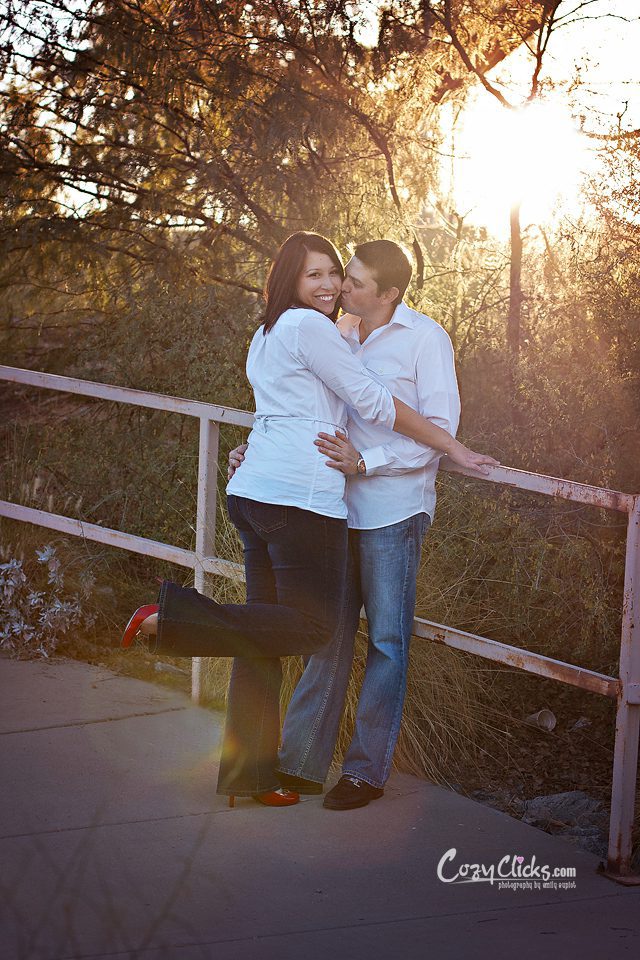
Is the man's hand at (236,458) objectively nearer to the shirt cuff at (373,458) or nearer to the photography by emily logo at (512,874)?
the shirt cuff at (373,458)

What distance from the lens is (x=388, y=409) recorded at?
3.85 meters

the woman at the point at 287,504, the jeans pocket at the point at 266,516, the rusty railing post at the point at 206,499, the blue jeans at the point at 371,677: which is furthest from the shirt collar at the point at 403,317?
the rusty railing post at the point at 206,499

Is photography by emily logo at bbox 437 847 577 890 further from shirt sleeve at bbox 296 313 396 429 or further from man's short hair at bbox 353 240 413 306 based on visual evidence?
man's short hair at bbox 353 240 413 306

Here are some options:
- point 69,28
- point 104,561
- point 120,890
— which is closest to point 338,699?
point 120,890

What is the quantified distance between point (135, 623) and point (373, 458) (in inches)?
36.1

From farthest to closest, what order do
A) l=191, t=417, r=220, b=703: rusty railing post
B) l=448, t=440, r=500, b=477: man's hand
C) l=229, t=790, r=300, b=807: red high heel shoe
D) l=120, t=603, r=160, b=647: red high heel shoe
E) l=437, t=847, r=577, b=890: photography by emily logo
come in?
l=191, t=417, r=220, b=703: rusty railing post < l=229, t=790, r=300, b=807: red high heel shoe < l=448, t=440, r=500, b=477: man's hand < l=120, t=603, r=160, b=647: red high heel shoe < l=437, t=847, r=577, b=890: photography by emily logo

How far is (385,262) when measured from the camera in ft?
13.4

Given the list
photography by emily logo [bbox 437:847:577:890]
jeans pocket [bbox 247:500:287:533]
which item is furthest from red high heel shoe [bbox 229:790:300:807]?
jeans pocket [bbox 247:500:287:533]

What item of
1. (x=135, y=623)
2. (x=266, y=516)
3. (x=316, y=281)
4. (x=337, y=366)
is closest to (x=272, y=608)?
(x=266, y=516)

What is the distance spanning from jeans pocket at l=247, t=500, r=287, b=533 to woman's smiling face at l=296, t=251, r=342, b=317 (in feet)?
2.15

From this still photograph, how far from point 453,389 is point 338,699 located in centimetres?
112

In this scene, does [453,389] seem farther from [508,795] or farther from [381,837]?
[508,795]

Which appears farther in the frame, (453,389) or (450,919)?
(453,389)

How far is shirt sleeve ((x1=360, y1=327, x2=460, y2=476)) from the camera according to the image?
4.04 metres
